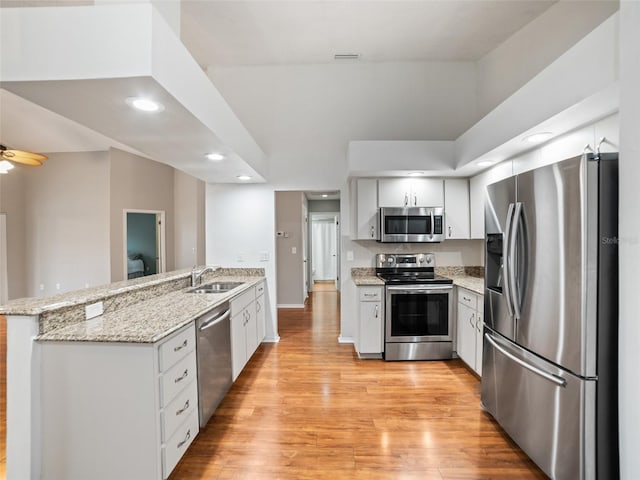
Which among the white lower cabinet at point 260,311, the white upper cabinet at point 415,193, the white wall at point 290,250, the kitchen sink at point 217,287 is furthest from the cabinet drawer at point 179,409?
the white wall at point 290,250

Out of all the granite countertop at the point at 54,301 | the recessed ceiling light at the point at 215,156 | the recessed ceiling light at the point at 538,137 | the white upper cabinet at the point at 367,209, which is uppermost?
the recessed ceiling light at the point at 215,156

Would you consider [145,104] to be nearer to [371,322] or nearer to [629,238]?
[629,238]

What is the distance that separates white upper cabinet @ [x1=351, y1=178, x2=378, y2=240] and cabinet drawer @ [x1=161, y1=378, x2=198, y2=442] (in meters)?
2.44

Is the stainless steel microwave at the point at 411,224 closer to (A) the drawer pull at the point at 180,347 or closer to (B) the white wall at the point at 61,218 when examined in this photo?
(A) the drawer pull at the point at 180,347

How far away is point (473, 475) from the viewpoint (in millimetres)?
1797

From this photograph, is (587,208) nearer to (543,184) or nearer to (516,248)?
(543,184)

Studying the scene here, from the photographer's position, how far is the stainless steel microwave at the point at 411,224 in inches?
144

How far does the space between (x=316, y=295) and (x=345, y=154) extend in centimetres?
406

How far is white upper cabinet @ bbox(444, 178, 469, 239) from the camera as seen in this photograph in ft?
12.1

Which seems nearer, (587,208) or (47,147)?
(587,208)

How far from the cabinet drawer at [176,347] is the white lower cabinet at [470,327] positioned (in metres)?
2.50

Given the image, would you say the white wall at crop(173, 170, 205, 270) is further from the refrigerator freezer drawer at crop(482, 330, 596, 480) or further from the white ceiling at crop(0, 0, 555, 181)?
the refrigerator freezer drawer at crop(482, 330, 596, 480)

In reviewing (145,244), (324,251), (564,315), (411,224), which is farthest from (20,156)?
(324,251)

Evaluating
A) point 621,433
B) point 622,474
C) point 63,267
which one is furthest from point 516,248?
point 63,267
